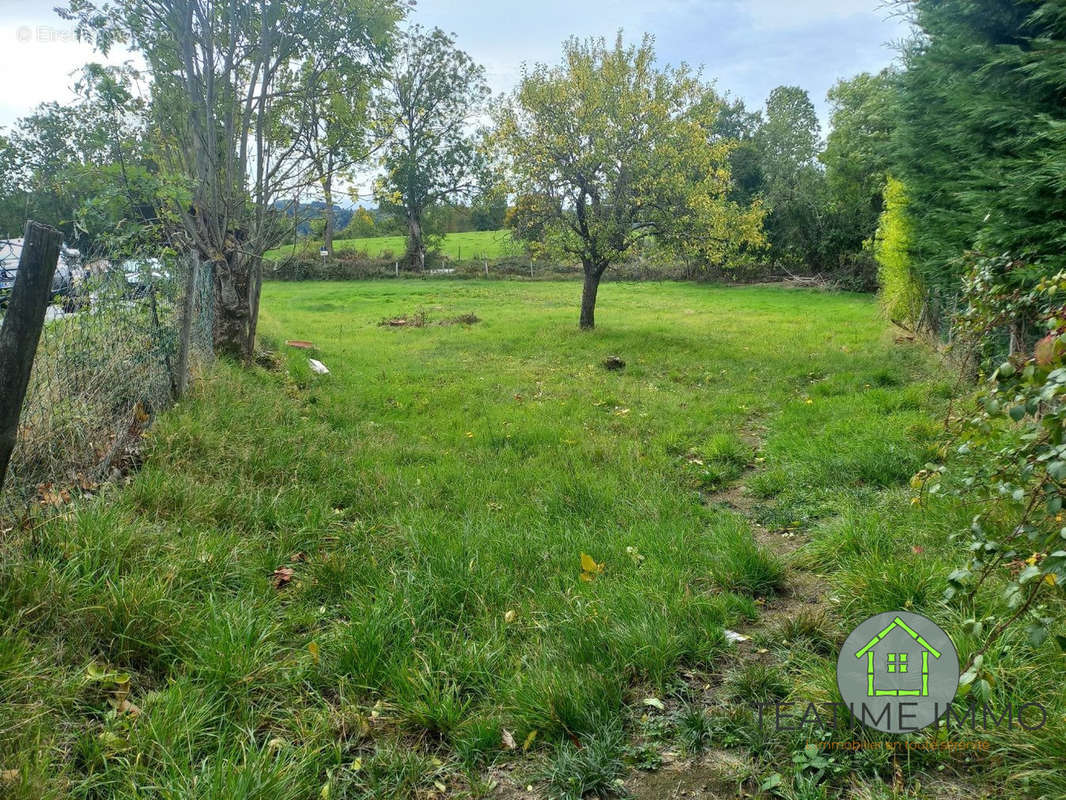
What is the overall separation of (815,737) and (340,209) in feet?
32.9

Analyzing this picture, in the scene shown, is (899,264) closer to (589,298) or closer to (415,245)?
(589,298)

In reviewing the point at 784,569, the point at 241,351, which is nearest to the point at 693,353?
the point at 241,351

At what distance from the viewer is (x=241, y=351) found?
9445 millimetres

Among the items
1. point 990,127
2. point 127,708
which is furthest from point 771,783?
point 990,127

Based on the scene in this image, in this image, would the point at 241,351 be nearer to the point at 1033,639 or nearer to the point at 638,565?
the point at 638,565

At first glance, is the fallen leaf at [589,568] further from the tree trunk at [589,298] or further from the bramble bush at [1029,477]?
the tree trunk at [589,298]

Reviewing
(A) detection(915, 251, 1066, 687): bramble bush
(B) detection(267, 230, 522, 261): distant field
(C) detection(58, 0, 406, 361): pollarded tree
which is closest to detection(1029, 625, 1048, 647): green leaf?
(A) detection(915, 251, 1066, 687): bramble bush

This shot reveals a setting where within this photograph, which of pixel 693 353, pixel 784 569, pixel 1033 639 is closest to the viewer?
pixel 1033 639

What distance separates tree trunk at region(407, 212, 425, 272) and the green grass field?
35.1 metres

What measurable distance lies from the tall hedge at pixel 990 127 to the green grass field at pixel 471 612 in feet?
6.62

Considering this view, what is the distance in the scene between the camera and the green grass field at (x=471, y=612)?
219 cm

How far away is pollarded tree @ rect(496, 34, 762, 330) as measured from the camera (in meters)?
14.7

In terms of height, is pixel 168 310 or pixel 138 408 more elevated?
pixel 168 310

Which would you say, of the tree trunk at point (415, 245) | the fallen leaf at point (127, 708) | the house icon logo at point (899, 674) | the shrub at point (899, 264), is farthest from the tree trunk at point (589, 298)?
the tree trunk at point (415, 245)
